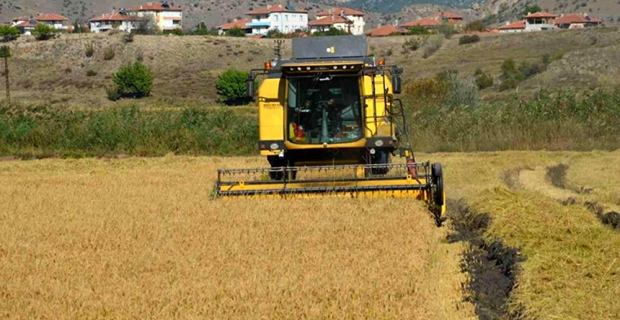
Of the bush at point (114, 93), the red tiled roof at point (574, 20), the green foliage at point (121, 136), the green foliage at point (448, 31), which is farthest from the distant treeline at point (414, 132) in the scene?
the red tiled roof at point (574, 20)

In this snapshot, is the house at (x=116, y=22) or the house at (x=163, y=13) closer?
the house at (x=116, y=22)

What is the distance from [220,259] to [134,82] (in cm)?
5946

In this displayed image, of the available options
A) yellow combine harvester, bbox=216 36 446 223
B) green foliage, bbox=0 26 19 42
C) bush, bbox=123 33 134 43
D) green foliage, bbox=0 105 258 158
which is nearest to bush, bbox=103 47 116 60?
bush, bbox=123 33 134 43

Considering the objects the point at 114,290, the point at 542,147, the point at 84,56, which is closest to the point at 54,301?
the point at 114,290

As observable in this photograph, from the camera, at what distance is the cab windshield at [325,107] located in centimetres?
1659

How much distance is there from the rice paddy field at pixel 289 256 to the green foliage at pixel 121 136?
388 inches

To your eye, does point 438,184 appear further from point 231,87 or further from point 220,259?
point 231,87

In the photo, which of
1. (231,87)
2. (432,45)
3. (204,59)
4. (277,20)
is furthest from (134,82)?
(277,20)

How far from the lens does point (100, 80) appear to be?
77812 millimetres

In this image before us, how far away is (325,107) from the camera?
16.8 meters

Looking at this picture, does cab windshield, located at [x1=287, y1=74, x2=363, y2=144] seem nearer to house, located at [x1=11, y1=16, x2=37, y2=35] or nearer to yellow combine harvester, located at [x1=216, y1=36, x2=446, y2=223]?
yellow combine harvester, located at [x1=216, y1=36, x2=446, y2=223]

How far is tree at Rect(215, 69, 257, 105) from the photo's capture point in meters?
64.8

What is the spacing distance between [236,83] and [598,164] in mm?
46069

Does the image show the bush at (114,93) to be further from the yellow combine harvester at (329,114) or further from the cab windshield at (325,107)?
the cab windshield at (325,107)
